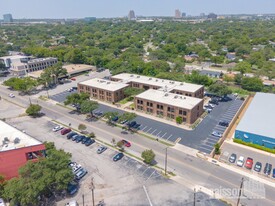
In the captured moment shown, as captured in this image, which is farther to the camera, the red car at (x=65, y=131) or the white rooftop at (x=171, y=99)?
the white rooftop at (x=171, y=99)

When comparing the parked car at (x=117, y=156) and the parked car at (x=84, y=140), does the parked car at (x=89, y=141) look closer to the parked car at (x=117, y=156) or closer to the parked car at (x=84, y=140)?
the parked car at (x=84, y=140)

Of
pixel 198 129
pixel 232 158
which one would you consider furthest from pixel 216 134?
pixel 232 158

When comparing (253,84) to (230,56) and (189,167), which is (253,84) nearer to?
(189,167)

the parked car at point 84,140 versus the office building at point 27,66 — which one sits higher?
the office building at point 27,66

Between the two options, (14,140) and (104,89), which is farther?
(104,89)

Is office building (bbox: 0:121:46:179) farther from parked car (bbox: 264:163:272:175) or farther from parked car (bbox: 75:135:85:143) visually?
parked car (bbox: 264:163:272:175)

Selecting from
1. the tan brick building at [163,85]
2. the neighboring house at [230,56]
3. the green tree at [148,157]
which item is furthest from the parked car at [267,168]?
the neighboring house at [230,56]

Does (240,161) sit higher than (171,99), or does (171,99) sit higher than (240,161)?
(171,99)

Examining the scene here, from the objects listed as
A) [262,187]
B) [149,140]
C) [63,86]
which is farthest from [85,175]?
[63,86]
